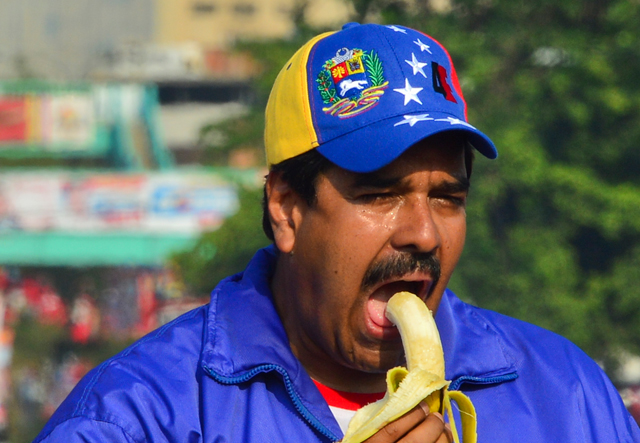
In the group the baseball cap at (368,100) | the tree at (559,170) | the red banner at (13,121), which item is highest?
the baseball cap at (368,100)

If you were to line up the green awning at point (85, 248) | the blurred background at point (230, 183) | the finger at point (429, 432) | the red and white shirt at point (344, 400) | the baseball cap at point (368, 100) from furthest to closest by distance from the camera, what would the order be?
1. the green awning at point (85, 248)
2. the blurred background at point (230, 183)
3. the red and white shirt at point (344, 400)
4. the baseball cap at point (368, 100)
5. the finger at point (429, 432)

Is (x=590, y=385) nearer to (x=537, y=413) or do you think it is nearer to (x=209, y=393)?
(x=537, y=413)

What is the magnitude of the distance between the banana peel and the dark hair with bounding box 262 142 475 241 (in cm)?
34

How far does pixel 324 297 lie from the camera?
2.19m

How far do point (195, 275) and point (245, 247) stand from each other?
1.71 meters

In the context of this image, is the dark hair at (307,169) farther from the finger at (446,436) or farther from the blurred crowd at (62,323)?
the blurred crowd at (62,323)

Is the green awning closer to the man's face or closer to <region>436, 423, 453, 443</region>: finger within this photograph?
the man's face

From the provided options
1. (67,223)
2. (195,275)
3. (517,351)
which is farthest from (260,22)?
(517,351)

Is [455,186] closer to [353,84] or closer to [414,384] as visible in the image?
[353,84]

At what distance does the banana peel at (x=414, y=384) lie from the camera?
6.01ft

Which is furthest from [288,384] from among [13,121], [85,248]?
[13,121]

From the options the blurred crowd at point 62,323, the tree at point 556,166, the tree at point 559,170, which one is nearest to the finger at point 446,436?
the tree at point 556,166

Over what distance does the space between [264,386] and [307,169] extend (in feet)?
1.73

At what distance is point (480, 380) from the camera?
7.45 feet
